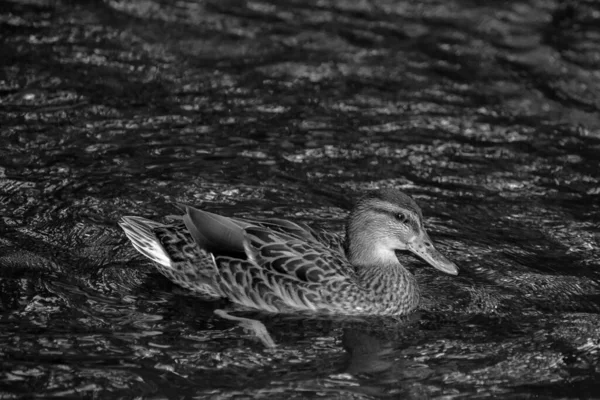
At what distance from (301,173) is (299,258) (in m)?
2.52

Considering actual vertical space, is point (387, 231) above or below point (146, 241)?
above

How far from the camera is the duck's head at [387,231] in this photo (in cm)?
1045

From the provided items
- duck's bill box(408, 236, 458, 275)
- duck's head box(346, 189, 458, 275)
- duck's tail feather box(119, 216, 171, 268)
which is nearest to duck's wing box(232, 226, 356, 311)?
duck's head box(346, 189, 458, 275)

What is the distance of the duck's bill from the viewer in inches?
413

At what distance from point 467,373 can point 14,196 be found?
531 centimetres

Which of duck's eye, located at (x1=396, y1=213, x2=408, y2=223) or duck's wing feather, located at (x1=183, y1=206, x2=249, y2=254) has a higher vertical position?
duck's eye, located at (x1=396, y1=213, x2=408, y2=223)

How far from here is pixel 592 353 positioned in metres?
9.62

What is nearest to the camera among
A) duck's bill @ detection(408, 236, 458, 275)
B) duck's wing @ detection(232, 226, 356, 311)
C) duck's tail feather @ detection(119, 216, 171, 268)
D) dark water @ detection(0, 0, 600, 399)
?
dark water @ detection(0, 0, 600, 399)

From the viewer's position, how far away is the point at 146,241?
35.0ft

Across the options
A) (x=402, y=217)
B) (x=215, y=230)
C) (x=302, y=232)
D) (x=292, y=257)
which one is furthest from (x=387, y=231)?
(x=215, y=230)

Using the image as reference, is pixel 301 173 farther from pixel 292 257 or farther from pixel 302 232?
pixel 292 257

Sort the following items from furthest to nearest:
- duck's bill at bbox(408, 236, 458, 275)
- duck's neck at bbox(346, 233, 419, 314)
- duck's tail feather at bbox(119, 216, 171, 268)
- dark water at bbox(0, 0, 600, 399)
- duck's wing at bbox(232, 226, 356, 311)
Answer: duck's tail feather at bbox(119, 216, 171, 268), duck's bill at bbox(408, 236, 458, 275), duck's neck at bbox(346, 233, 419, 314), duck's wing at bbox(232, 226, 356, 311), dark water at bbox(0, 0, 600, 399)

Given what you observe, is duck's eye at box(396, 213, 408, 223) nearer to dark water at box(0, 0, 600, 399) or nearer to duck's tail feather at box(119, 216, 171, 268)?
dark water at box(0, 0, 600, 399)

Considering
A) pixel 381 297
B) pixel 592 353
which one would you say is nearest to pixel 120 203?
pixel 381 297
